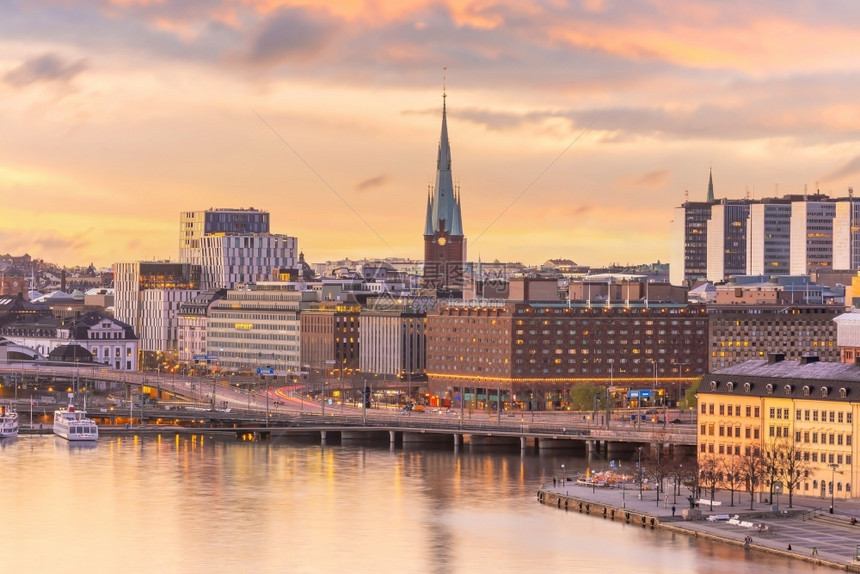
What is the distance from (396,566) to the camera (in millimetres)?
93062

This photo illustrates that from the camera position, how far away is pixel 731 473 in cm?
10869

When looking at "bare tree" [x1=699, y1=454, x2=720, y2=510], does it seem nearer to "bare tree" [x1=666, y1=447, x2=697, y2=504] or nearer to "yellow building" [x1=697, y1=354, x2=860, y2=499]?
"yellow building" [x1=697, y1=354, x2=860, y2=499]

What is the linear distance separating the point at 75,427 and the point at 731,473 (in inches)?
2283

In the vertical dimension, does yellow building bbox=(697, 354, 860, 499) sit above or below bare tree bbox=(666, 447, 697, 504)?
above

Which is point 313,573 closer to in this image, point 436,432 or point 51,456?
point 51,456

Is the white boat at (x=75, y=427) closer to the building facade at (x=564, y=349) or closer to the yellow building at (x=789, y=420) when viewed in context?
the building facade at (x=564, y=349)

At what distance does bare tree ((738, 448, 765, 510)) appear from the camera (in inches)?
4104

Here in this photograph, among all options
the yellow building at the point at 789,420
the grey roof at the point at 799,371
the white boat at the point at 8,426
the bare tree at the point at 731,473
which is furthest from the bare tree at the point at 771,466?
the white boat at the point at 8,426

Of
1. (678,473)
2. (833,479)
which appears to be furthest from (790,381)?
(678,473)

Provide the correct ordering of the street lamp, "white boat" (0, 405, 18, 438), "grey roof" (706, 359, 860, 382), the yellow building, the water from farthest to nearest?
"white boat" (0, 405, 18, 438), "grey roof" (706, 359, 860, 382), the yellow building, the street lamp, the water

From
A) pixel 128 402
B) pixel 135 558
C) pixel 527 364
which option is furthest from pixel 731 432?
pixel 128 402

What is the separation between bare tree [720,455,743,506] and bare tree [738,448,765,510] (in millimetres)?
289

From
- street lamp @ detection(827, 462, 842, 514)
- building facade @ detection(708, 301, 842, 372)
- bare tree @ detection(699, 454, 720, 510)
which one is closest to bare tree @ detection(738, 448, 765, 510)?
bare tree @ detection(699, 454, 720, 510)

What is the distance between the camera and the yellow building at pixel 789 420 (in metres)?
105
